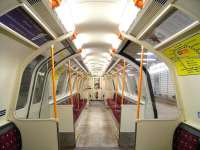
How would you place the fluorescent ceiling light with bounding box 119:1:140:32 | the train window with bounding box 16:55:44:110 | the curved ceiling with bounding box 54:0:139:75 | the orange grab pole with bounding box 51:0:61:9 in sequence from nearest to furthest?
the orange grab pole with bounding box 51:0:61:9 < the fluorescent ceiling light with bounding box 119:1:140:32 < the curved ceiling with bounding box 54:0:139:75 < the train window with bounding box 16:55:44:110

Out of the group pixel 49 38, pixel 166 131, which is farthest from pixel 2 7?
pixel 166 131

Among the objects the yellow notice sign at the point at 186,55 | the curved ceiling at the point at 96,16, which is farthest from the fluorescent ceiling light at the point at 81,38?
the yellow notice sign at the point at 186,55

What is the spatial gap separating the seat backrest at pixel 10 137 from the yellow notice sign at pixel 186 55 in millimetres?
2825

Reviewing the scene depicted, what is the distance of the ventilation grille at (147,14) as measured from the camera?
→ 2.29 metres

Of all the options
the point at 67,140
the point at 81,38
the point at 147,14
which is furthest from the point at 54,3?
Answer: the point at 67,140

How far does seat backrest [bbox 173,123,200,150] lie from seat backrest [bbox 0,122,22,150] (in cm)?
257

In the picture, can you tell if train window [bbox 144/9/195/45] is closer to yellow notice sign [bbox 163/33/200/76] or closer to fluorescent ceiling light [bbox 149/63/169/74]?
yellow notice sign [bbox 163/33/200/76]

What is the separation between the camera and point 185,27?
2584mm

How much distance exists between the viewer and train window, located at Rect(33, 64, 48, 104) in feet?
17.4

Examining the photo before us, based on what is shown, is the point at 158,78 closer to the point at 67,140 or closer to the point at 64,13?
the point at 67,140

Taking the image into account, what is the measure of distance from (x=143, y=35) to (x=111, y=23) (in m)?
1.16

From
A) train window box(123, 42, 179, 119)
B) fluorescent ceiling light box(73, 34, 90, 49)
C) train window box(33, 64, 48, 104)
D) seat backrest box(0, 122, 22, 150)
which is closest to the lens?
seat backrest box(0, 122, 22, 150)

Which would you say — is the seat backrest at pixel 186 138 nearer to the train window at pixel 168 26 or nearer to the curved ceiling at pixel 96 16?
the train window at pixel 168 26

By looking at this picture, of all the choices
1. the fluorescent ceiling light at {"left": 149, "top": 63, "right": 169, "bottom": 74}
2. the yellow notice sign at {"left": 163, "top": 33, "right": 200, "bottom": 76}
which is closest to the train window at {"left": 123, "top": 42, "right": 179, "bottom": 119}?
the fluorescent ceiling light at {"left": 149, "top": 63, "right": 169, "bottom": 74}
